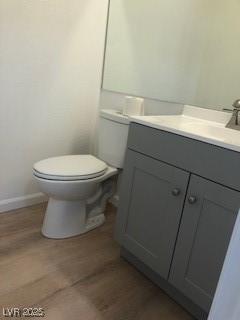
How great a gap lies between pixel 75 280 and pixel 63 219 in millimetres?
408

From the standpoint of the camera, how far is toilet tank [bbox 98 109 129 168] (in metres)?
1.77

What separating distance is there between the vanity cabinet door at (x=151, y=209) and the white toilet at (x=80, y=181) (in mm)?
279

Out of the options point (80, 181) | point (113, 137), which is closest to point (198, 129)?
point (113, 137)

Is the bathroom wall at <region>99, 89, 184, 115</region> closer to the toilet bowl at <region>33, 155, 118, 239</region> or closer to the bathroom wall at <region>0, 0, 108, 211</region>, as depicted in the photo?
the bathroom wall at <region>0, 0, 108, 211</region>

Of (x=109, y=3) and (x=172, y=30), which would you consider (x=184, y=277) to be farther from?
(x=109, y=3)

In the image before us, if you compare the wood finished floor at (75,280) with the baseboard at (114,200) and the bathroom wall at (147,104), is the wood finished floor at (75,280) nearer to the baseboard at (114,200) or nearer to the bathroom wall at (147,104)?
the baseboard at (114,200)

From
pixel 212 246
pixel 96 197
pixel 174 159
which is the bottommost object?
pixel 96 197

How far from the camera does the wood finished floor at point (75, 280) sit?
127 centimetres

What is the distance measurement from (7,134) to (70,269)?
0.93 metres

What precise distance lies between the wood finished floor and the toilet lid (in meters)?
0.43

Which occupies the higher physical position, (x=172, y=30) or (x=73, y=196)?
(x=172, y=30)

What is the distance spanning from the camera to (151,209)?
137 centimetres

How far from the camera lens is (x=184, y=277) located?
4.11ft

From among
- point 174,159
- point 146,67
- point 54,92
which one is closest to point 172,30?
point 146,67
